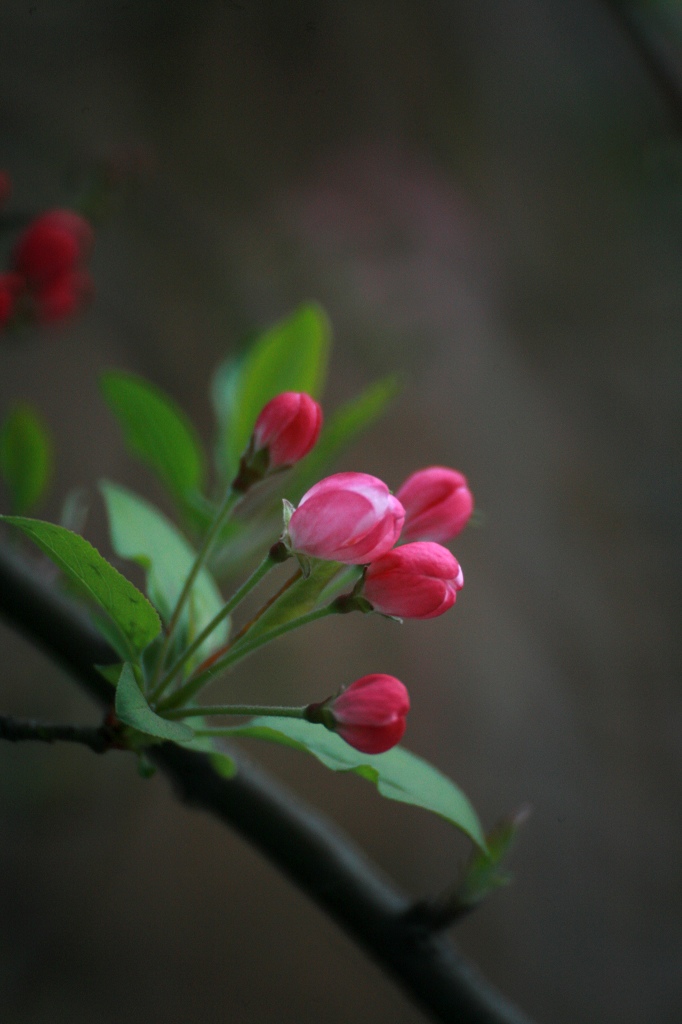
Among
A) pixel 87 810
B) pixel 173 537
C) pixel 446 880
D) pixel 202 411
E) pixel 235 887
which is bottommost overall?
pixel 446 880

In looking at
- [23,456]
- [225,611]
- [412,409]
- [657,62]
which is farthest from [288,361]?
[412,409]

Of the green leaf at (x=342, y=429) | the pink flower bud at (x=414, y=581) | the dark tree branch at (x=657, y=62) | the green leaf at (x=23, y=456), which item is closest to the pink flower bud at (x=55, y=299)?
the green leaf at (x=23, y=456)

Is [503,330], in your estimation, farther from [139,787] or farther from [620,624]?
[139,787]

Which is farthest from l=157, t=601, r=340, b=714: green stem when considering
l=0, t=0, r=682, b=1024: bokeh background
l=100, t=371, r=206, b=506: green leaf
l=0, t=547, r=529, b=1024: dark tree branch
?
l=0, t=0, r=682, b=1024: bokeh background

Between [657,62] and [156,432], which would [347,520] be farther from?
[657,62]

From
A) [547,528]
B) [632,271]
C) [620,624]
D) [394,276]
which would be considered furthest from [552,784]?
[632,271]

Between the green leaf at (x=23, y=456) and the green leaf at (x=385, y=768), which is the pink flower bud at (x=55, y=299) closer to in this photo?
the green leaf at (x=23, y=456)

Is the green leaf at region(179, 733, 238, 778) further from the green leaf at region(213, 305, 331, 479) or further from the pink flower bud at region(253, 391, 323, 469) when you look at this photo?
the green leaf at region(213, 305, 331, 479)
